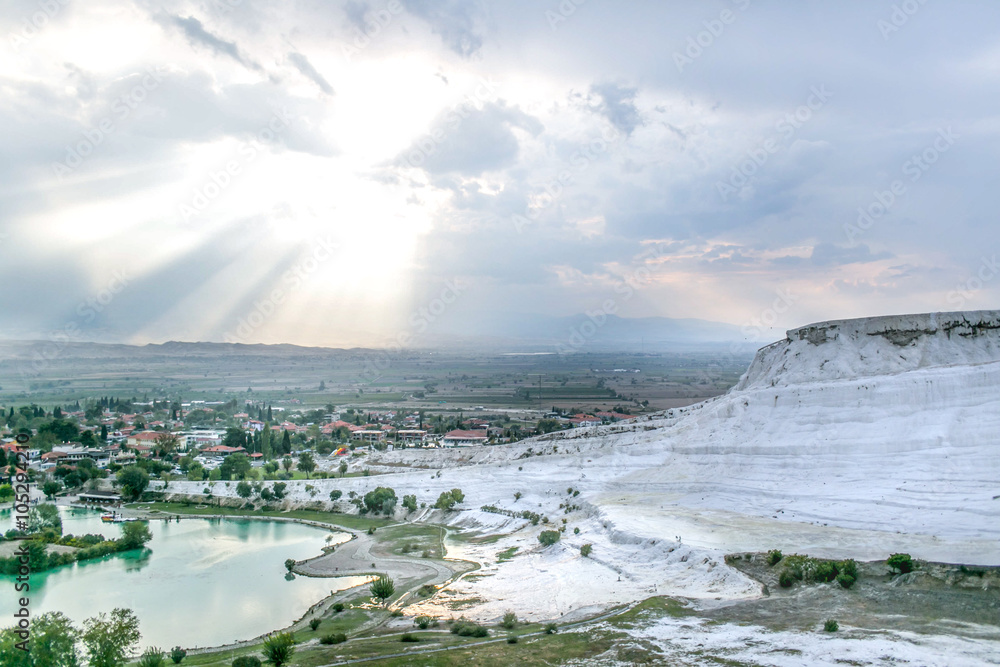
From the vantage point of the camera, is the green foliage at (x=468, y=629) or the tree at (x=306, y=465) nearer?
the green foliage at (x=468, y=629)

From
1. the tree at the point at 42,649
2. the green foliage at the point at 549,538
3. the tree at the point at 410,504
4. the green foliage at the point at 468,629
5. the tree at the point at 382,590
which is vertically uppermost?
the tree at the point at 42,649

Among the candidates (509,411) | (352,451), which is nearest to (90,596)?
(352,451)

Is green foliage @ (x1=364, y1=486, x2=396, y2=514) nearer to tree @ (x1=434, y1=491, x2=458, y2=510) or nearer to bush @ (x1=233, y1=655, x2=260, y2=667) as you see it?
tree @ (x1=434, y1=491, x2=458, y2=510)

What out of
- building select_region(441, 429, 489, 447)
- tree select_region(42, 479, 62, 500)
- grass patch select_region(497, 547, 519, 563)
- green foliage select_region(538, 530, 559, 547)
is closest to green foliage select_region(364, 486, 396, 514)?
grass patch select_region(497, 547, 519, 563)

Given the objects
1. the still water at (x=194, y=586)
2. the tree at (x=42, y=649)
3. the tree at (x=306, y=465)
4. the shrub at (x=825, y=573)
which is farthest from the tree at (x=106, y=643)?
the tree at (x=306, y=465)

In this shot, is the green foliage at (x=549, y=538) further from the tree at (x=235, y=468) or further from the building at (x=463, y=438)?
the building at (x=463, y=438)

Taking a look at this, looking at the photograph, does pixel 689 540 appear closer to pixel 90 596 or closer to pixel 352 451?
pixel 90 596

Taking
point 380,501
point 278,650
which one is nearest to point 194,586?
point 278,650
